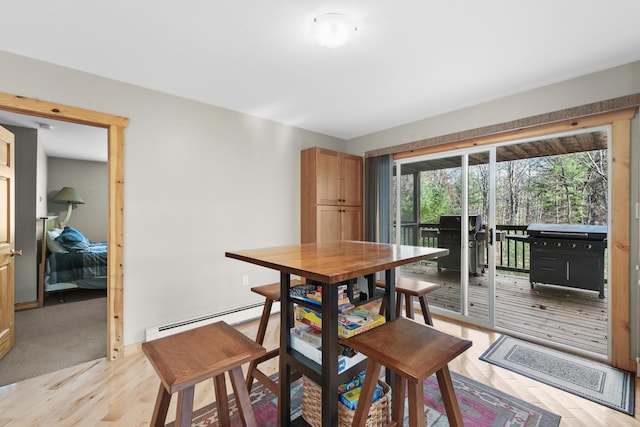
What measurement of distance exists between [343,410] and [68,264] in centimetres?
450

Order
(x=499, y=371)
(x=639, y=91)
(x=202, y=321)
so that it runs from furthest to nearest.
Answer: (x=202, y=321) → (x=499, y=371) → (x=639, y=91)

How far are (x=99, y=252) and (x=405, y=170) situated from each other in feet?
15.1

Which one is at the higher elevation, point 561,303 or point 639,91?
point 639,91

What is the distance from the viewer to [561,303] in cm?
342

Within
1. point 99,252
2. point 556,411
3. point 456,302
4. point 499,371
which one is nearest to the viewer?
point 556,411

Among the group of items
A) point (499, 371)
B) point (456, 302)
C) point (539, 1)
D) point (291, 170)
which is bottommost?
point (499, 371)

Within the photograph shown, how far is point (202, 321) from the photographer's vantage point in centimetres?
283

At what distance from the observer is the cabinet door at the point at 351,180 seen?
3.90 m

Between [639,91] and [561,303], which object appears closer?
[639,91]

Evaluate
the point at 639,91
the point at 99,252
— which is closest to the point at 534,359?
the point at 639,91

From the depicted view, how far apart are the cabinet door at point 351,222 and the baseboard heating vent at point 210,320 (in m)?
1.34

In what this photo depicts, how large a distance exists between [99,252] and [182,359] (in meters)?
4.13

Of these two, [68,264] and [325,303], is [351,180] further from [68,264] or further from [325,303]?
[68,264]

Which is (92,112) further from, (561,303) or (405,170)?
(561,303)
